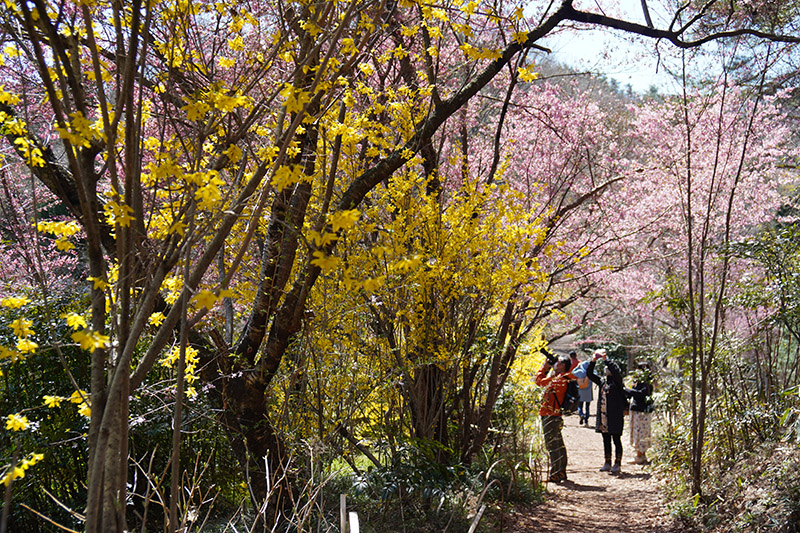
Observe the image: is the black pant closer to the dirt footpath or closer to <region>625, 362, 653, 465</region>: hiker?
the dirt footpath

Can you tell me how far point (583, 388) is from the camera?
392 inches

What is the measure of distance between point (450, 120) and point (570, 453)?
6.41 m

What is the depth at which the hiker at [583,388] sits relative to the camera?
32.2 feet

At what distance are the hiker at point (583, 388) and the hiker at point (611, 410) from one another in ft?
1.51

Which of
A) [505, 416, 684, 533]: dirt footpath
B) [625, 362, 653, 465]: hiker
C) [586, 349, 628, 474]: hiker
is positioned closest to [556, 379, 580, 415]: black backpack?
[586, 349, 628, 474]: hiker

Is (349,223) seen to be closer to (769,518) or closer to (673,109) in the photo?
(769,518)

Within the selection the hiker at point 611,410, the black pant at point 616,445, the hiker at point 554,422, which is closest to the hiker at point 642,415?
the hiker at point 611,410

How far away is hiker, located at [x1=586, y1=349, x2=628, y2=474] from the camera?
26.6 ft

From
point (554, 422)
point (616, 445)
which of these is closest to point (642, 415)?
point (616, 445)

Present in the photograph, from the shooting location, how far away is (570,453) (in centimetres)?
1066

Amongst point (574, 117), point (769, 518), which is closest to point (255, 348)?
point (769, 518)

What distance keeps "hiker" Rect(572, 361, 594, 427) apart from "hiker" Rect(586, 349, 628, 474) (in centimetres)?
46

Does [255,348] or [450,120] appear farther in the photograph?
[450,120]

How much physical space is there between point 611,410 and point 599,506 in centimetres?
172
